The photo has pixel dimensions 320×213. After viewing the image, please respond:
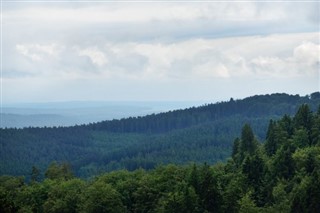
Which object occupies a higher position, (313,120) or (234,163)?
(313,120)

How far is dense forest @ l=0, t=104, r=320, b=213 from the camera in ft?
222

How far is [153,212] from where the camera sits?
77438mm

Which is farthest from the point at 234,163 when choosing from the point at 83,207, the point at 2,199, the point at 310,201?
the point at 2,199

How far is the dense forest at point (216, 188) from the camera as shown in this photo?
222 ft

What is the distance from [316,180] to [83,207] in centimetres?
2972

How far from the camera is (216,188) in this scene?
238 ft

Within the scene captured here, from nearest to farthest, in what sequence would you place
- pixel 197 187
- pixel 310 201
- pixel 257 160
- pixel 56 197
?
pixel 310 201
pixel 197 187
pixel 257 160
pixel 56 197

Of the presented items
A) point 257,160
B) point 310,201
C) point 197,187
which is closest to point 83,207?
point 197,187

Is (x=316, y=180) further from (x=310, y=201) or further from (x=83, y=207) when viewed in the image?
(x=83, y=207)

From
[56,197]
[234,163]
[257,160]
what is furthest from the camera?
[234,163]

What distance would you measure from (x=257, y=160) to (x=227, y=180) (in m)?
4.45

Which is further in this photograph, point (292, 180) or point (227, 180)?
point (227, 180)

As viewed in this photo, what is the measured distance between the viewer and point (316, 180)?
2522 inches

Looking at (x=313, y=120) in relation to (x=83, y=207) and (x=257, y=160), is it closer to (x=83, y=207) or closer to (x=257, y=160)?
(x=257, y=160)
